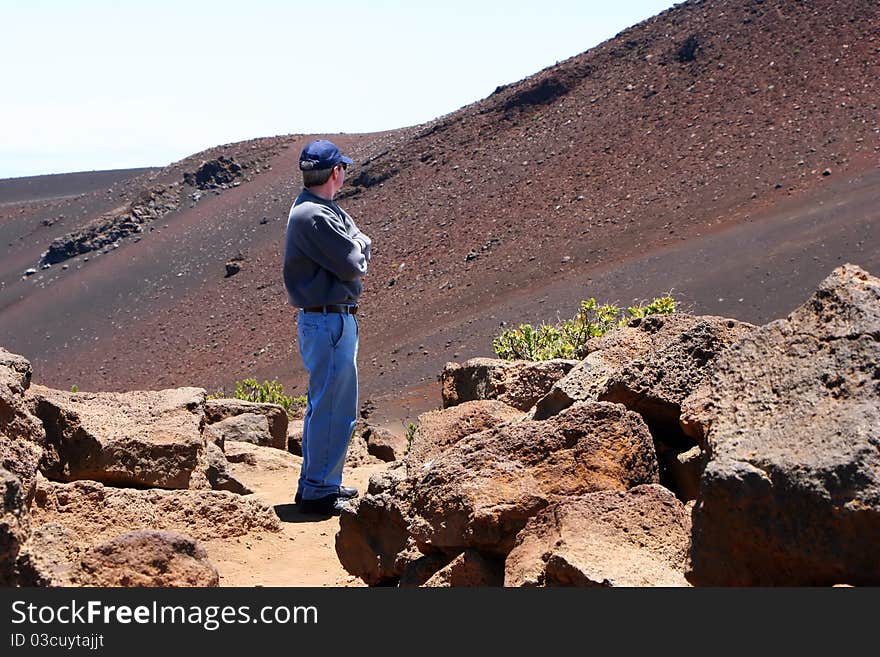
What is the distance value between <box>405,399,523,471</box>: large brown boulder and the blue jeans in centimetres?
41

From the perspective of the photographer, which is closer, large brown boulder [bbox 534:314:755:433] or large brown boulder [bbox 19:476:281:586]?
large brown boulder [bbox 19:476:281:586]

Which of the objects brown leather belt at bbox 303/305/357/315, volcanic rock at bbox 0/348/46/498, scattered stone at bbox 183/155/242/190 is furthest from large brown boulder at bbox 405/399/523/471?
scattered stone at bbox 183/155/242/190

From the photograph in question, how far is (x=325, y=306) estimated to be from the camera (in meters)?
5.62

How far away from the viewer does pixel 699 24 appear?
27.4 metres

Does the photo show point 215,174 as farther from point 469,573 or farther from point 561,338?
point 469,573

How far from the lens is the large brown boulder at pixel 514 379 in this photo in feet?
22.0

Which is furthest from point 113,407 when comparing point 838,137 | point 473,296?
point 838,137

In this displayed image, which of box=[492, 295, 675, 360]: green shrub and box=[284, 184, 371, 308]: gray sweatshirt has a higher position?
box=[284, 184, 371, 308]: gray sweatshirt

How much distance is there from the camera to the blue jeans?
5.62 metres

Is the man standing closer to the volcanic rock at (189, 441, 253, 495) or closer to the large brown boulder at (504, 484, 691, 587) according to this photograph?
the volcanic rock at (189, 441, 253, 495)

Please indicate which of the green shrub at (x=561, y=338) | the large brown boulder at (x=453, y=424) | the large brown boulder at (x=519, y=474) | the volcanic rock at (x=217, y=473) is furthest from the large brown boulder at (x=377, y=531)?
the green shrub at (x=561, y=338)

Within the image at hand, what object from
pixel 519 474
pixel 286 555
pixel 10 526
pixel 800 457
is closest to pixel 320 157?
pixel 286 555

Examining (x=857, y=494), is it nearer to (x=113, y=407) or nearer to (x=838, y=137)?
(x=113, y=407)

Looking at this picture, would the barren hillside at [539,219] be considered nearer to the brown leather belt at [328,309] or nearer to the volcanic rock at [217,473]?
the volcanic rock at [217,473]
